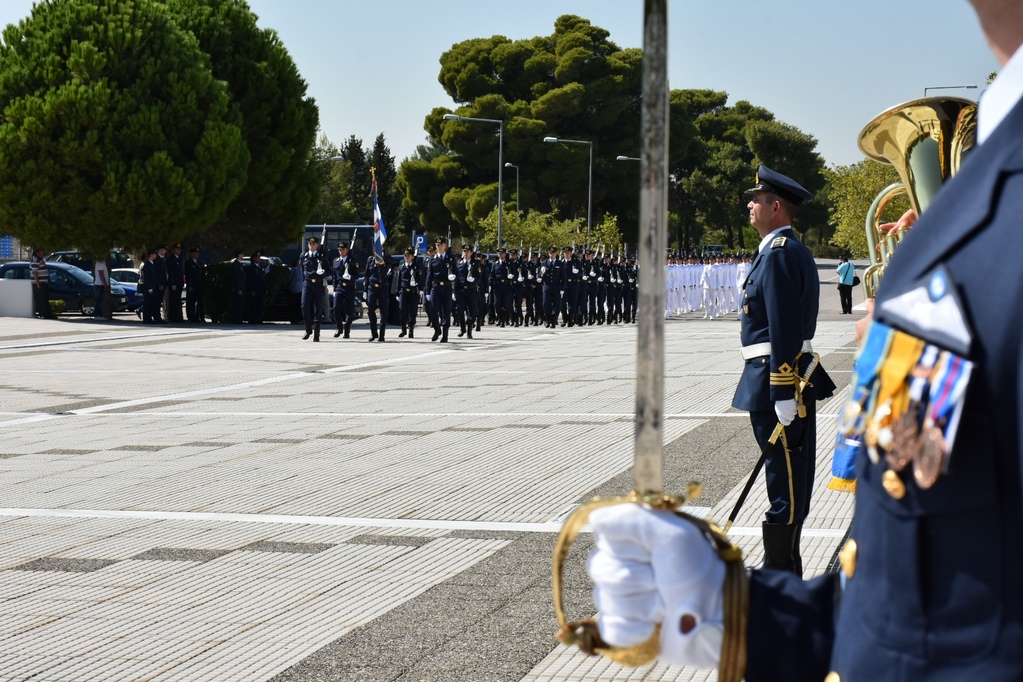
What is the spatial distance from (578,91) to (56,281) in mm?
36526

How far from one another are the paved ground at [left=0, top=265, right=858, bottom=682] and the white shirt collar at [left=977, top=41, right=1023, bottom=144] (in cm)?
325

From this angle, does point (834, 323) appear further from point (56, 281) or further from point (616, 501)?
point (616, 501)

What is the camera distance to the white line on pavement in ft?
21.6

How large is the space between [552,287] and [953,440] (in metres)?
31.7

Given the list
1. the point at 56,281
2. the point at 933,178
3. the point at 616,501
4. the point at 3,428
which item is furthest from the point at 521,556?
the point at 56,281

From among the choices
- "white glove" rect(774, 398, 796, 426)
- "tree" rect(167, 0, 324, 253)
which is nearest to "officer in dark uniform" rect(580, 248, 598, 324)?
"tree" rect(167, 0, 324, 253)

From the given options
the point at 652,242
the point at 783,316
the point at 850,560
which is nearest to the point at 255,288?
the point at 783,316

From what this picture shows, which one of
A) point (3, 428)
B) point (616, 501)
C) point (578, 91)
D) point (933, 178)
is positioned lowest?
point (3, 428)

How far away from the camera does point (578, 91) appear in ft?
213

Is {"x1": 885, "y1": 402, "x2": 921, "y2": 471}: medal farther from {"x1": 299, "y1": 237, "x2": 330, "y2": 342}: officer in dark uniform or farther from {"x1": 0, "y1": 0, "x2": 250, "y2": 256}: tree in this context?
{"x1": 0, "y1": 0, "x2": 250, "y2": 256}: tree

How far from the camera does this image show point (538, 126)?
63812 millimetres

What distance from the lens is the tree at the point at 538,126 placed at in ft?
210

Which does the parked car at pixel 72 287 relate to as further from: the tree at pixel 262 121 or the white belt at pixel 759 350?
the white belt at pixel 759 350

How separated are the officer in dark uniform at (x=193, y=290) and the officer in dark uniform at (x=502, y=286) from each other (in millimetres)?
7214
